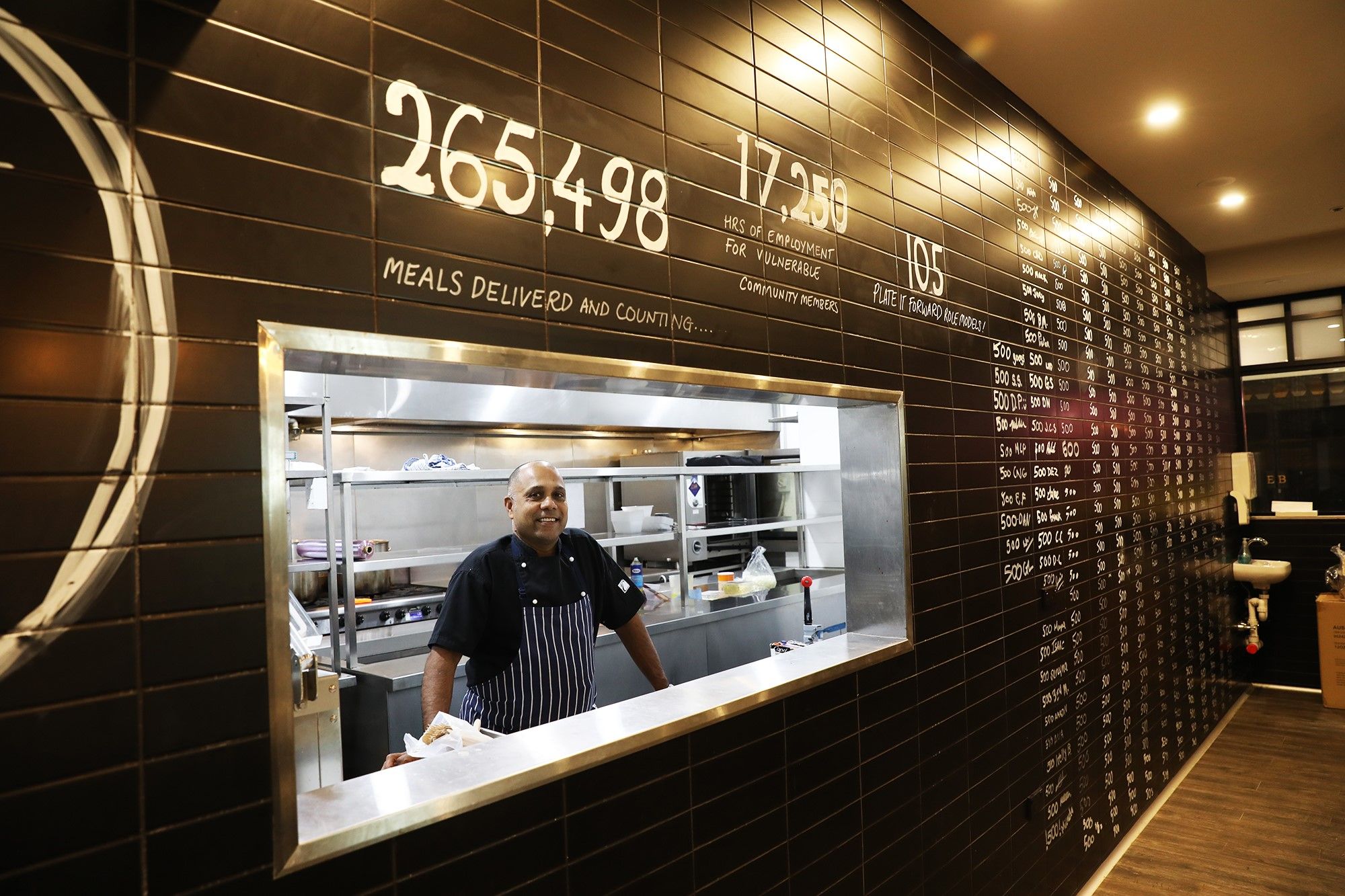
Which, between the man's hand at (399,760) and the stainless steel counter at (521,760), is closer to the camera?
the stainless steel counter at (521,760)

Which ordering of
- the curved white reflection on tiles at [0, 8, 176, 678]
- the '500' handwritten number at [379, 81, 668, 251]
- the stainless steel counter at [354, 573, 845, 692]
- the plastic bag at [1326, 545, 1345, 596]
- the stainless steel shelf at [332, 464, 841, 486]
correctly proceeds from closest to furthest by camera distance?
the curved white reflection on tiles at [0, 8, 176, 678], the '500' handwritten number at [379, 81, 668, 251], the stainless steel counter at [354, 573, 845, 692], the stainless steel shelf at [332, 464, 841, 486], the plastic bag at [1326, 545, 1345, 596]

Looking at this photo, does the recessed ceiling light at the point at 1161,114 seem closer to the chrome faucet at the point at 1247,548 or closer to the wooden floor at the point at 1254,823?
the wooden floor at the point at 1254,823

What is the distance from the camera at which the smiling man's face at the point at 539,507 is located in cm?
259

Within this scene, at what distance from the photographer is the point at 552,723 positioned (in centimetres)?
166

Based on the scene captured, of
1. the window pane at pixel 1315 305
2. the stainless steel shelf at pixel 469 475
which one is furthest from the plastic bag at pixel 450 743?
the window pane at pixel 1315 305

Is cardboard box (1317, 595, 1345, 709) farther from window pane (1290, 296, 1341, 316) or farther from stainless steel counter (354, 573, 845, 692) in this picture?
stainless steel counter (354, 573, 845, 692)

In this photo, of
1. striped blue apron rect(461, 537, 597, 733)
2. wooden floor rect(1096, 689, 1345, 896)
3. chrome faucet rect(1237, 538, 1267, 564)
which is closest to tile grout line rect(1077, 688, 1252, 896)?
wooden floor rect(1096, 689, 1345, 896)

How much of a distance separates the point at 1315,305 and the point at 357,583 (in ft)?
23.5

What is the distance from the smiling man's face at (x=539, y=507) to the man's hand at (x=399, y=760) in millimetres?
964

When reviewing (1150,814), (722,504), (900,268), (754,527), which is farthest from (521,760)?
(722,504)

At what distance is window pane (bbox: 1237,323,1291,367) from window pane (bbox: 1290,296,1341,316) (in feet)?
0.49

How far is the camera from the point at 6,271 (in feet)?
3.18

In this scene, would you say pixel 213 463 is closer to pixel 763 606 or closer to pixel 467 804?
pixel 467 804

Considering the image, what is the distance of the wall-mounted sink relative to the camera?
5.97 meters
